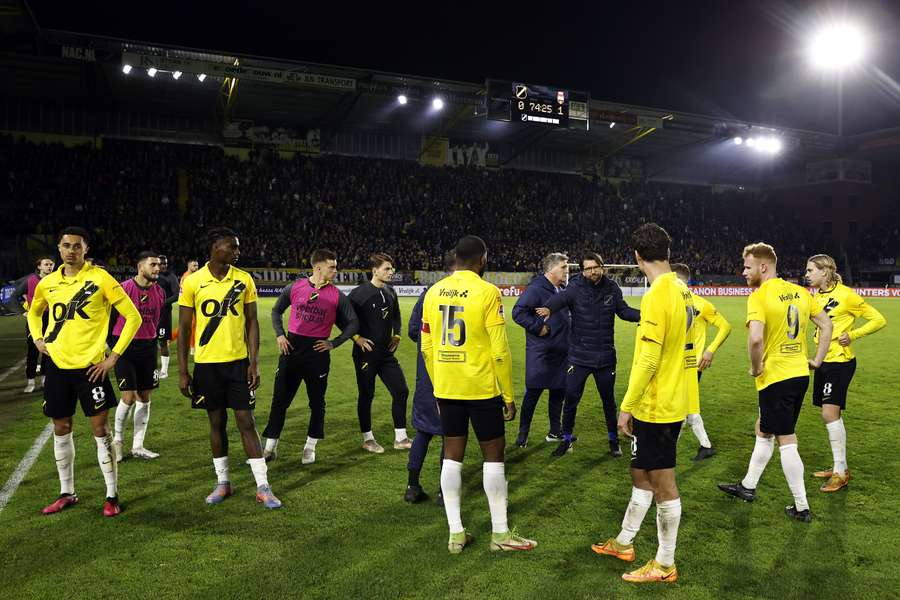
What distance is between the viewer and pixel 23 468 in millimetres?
6328

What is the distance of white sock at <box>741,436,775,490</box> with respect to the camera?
530 centimetres

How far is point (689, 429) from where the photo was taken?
816 cm

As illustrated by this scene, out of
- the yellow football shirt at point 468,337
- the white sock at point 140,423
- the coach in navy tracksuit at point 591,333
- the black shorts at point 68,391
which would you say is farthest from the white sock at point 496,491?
the white sock at point 140,423

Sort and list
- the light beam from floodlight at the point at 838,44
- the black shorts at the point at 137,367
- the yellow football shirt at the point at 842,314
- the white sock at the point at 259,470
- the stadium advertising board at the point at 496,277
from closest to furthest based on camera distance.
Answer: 1. the white sock at the point at 259,470
2. the yellow football shirt at the point at 842,314
3. the black shorts at the point at 137,367
4. the stadium advertising board at the point at 496,277
5. the light beam from floodlight at the point at 838,44

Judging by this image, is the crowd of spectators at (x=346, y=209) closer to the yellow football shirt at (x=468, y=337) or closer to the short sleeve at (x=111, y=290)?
the short sleeve at (x=111, y=290)

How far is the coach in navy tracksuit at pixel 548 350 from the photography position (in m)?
6.86

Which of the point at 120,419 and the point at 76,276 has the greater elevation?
the point at 76,276

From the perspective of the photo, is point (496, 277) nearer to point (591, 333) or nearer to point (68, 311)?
point (591, 333)

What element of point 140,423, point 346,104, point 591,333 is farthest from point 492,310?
point 346,104

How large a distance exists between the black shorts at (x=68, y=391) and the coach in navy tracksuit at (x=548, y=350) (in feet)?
13.5

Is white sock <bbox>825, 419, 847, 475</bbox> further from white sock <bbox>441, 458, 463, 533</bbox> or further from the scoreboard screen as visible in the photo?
the scoreboard screen

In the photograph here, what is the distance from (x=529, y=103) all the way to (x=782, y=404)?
98.9ft

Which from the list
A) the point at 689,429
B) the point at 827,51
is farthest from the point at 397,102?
the point at 689,429

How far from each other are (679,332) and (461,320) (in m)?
1.48
